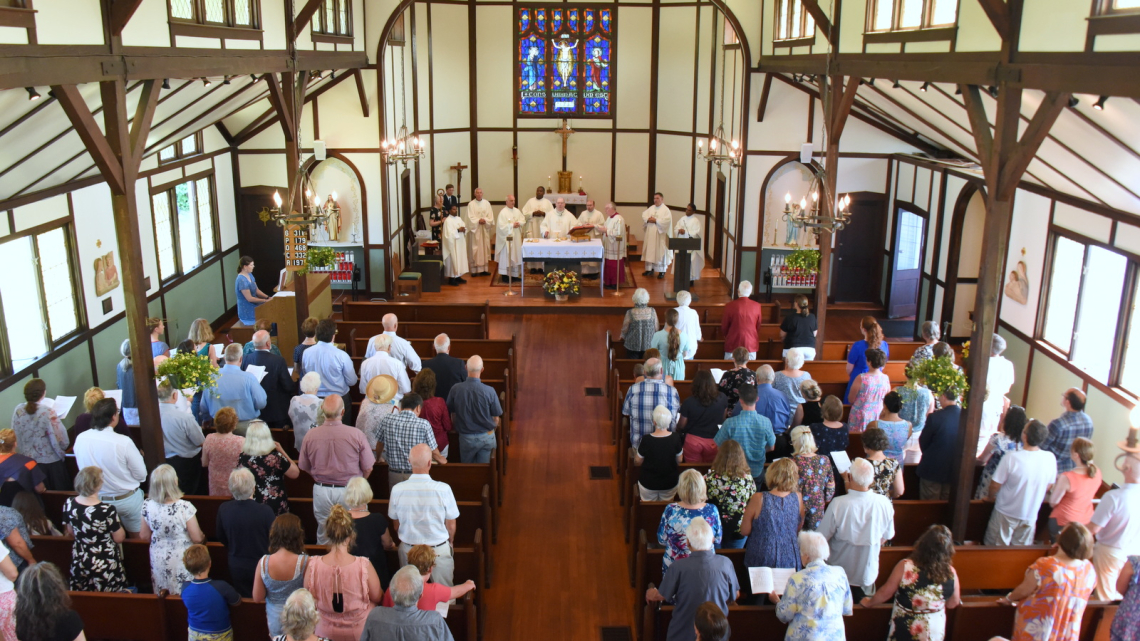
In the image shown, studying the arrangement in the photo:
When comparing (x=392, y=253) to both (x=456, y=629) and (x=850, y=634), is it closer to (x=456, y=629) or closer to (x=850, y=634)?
(x=456, y=629)

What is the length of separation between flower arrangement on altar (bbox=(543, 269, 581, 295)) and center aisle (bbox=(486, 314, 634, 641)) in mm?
2728

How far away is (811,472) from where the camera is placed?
638 cm

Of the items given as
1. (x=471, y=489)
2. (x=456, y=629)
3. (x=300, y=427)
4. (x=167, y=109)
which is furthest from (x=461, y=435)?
(x=167, y=109)

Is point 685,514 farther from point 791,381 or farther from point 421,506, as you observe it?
point 791,381

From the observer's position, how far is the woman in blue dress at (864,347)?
373 inches

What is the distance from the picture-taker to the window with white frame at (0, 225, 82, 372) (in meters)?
9.49

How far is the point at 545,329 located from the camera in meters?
15.0

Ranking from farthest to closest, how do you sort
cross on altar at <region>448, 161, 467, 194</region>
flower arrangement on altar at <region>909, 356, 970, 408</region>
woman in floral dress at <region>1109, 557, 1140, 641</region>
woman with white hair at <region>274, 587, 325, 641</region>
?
cross on altar at <region>448, 161, 467, 194</region>
flower arrangement on altar at <region>909, 356, 970, 408</region>
woman in floral dress at <region>1109, 557, 1140, 641</region>
woman with white hair at <region>274, 587, 325, 641</region>

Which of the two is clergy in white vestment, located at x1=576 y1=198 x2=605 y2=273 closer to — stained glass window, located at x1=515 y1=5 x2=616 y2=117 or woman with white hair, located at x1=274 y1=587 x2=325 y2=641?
stained glass window, located at x1=515 y1=5 x2=616 y2=117

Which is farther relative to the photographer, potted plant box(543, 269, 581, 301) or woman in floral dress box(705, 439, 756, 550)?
potted plant box(543, 269, 581, 301)

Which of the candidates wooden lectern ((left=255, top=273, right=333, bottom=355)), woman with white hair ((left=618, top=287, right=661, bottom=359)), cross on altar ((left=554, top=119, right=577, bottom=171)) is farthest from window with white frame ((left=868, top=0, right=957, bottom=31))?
cross on altar ((left=554, top=119, right=577, bottom=171))

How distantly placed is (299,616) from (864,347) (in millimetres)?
7024

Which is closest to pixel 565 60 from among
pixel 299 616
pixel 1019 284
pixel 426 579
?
pixel 1019 284

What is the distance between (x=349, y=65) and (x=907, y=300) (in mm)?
10509
